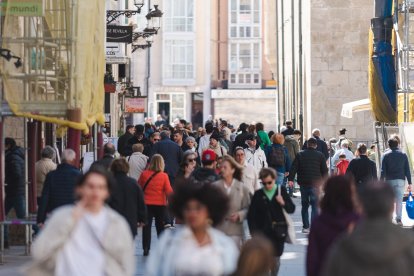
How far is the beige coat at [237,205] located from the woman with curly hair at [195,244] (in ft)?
14.3

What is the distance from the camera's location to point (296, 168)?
786 inches

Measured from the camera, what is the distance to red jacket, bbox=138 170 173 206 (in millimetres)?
16719

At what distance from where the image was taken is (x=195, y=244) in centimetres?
797

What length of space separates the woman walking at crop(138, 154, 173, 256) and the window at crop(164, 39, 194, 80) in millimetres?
57801

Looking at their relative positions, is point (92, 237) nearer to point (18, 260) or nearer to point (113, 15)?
point (18, 260)

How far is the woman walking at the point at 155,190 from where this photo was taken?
1672 centimetres

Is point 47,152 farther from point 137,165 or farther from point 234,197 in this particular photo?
point 234,197

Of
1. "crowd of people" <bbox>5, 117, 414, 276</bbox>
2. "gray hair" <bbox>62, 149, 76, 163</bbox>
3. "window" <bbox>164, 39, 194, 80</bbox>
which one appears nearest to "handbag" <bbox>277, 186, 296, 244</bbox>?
"crowd of people" <bbox>5, 117, 414, 276</bbox>

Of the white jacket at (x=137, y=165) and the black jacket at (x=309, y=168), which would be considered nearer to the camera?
the black jacket at (x=309, y=168)

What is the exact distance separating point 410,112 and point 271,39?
3692 cm

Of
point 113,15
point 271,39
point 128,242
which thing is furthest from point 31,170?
point 271,39

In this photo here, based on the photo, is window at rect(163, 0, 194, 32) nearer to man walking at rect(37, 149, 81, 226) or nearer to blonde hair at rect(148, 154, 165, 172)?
blonde hair at rect(148, 154, 165, 172)

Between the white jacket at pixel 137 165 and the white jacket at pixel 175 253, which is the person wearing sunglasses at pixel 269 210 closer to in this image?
the white jacket at pixel 175 253

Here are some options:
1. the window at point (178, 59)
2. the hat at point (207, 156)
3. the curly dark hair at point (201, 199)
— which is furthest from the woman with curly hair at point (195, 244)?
the window at point (178, 59)
